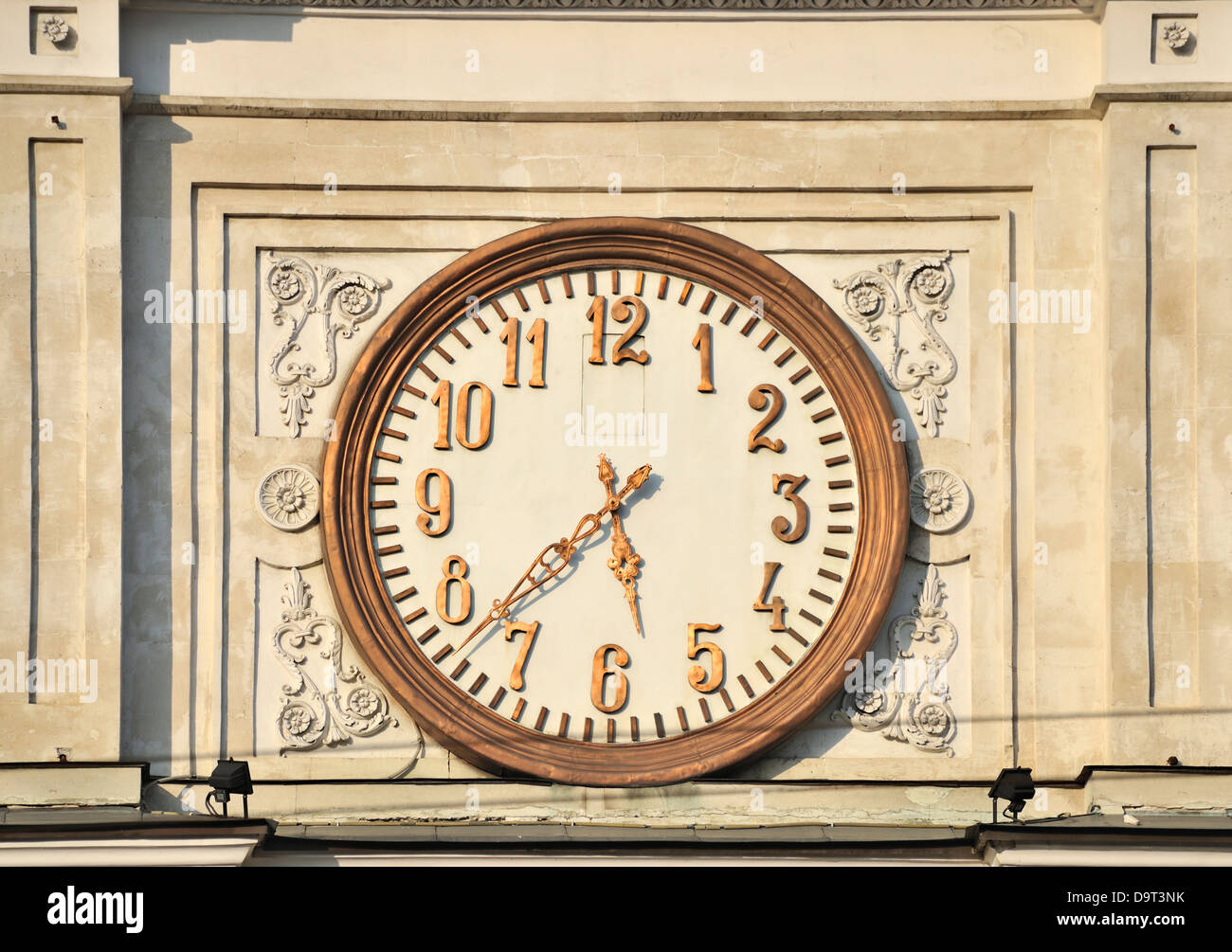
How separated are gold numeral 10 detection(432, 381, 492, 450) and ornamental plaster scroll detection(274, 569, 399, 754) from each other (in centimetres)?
100

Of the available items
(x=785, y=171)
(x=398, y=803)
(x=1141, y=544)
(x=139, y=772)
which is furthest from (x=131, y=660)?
(x=1141, y=544)

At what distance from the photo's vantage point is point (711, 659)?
11430 millimetres

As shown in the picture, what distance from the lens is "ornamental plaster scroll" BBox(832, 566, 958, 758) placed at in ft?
37.5

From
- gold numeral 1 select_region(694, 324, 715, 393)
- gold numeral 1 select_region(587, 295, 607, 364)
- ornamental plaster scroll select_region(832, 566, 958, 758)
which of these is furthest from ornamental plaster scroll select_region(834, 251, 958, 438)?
gold numeral 1 select_region(587, 295, 607, 364)

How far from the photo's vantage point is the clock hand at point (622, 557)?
37.7ft

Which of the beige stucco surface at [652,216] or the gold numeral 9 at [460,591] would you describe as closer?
the beige stucco surface at [652,216]

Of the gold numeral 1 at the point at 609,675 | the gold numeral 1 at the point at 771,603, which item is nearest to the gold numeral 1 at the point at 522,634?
the gold numeral 1 at the point at 609,675

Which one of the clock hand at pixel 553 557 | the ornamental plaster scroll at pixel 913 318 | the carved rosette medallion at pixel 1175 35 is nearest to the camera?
the clock hand at pixel 553 557

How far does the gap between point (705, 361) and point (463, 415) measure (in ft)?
3.97

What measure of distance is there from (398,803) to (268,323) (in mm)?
2446

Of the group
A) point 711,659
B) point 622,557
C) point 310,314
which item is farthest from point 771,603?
point 310,314

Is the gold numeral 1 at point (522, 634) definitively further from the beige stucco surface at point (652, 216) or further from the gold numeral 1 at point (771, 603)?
the gold numeral 1 at point (771, 603)

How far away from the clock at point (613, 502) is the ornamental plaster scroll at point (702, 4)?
1.15m

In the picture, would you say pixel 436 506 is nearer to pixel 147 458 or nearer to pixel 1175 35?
pixel 147 458
